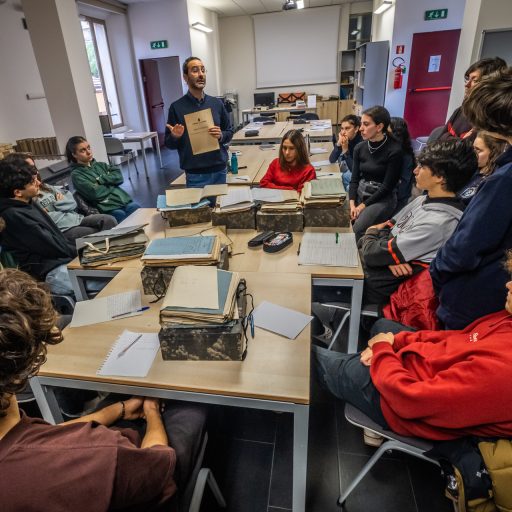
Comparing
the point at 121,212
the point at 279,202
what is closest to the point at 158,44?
the point at 121,212

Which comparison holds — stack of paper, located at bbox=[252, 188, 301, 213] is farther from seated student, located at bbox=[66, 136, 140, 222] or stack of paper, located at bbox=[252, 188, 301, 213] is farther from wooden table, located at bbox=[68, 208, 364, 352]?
seated student, located at bbox=[66, 136, 140, 222]

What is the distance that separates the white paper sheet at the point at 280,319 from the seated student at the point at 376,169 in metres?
1.68

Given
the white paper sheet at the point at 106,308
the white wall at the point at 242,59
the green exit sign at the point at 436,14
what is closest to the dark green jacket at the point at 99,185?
the white paper sheet at the point at 106,308

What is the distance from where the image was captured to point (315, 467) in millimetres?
1639

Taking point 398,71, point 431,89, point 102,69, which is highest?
point 102,69

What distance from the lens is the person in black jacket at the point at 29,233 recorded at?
2.32 m

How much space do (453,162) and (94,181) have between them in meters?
3.04

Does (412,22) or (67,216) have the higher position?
(412,22)

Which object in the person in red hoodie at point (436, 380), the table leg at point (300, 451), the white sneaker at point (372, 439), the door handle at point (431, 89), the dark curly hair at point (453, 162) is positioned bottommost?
the white sneaker at point (372, 439)

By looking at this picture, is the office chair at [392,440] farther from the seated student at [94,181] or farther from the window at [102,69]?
the window at [102,69]

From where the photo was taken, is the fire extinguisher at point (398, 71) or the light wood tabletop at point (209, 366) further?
the fire extinguisher at point (398, 71)

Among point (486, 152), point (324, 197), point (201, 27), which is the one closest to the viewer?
point (486, 152)

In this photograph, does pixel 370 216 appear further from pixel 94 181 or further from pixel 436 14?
pixel 436 14

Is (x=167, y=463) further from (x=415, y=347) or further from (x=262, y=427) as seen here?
(x=262, y=427)
